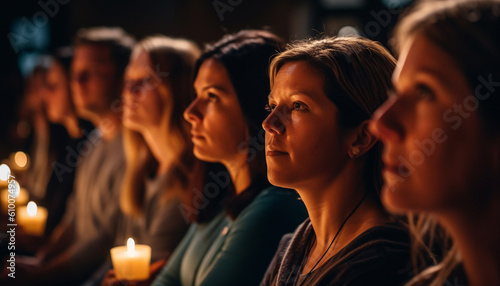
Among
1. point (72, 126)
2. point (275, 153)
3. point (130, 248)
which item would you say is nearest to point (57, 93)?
point (72, 126)

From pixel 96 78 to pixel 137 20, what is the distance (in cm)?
171

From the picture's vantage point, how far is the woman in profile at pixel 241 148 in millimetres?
1485

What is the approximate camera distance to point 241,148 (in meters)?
1.61

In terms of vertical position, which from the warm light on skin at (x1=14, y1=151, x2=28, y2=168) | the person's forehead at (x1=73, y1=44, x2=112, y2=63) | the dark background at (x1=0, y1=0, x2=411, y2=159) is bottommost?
the warm light on skin at (x1=14, y1=151, x2=28, y2=168)

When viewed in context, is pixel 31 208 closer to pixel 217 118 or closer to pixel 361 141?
pixel 217 118

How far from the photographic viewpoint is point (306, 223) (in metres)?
1.32

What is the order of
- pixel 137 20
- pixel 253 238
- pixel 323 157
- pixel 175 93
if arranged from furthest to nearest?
pixel 137 20 < pixel 175 93 < pixel 253 238 < pixel 323 157

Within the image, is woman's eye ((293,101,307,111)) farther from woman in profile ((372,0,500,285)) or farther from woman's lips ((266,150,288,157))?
woman in profile ((372,0,500,285))

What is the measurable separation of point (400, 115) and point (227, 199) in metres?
0.91

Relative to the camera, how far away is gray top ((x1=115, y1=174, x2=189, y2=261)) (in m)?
2.05

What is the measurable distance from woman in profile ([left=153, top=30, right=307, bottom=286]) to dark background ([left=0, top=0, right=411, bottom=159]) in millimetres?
2423

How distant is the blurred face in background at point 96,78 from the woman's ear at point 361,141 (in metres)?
1.94

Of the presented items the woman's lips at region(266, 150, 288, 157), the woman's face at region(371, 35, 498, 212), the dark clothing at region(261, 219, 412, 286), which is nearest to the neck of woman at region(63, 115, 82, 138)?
the woman's lips at region(266, 150, 288, 157)

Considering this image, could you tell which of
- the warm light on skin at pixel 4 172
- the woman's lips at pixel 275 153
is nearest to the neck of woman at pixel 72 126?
the warm light on skin at pixel 4 172
